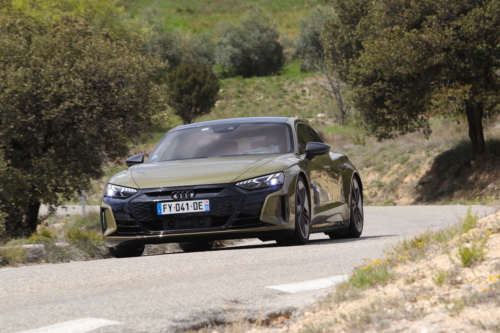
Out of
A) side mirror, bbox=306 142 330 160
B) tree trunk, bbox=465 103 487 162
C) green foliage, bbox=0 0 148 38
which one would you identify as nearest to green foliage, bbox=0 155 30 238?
side mirror, bbox=306 142 330 160

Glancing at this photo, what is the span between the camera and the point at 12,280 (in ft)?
22.1

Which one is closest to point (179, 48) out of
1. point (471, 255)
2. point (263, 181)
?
point (263, 181)

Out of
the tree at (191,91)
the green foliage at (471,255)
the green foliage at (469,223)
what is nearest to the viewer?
the green foliage at (471,255)

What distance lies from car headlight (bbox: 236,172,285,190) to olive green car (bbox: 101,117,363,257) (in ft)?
0.03

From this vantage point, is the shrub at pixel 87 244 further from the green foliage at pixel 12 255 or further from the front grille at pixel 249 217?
the front grille at pixel 249 217

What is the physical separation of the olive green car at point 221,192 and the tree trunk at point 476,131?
73.8ft

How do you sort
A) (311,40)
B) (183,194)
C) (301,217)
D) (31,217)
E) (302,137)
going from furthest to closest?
(311,40) < (31,217) < (302,137) < (301,217) < (183,194)

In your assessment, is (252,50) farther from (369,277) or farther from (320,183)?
(369,277)

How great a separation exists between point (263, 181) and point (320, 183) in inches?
59.7

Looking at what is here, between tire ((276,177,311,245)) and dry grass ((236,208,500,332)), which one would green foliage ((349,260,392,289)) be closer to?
dry grass ((236,208,500,332))

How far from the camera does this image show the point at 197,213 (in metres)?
8.39

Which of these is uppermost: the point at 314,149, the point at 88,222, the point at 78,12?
the point at 78,12

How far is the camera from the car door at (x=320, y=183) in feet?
31.5

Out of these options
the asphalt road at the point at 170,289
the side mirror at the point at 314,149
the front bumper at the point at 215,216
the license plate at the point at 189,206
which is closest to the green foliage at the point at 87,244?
the front bumper at the point at 215,216
